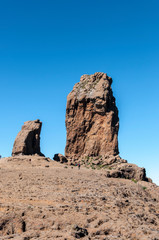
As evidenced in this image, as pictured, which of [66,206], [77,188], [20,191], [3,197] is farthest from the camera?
[77,188]

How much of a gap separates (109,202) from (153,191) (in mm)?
14296

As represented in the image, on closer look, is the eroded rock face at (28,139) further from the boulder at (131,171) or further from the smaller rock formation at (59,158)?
Result: the boulder at (131,171)

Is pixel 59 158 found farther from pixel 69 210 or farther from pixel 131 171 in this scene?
pixel 69 210

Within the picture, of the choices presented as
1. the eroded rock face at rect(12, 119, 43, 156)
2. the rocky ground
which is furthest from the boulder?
the eroded rock face at rect(12, 119, 43, 156)

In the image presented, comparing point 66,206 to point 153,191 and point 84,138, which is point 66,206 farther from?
point 84,138

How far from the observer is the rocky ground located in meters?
12.2

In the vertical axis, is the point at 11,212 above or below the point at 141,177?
below

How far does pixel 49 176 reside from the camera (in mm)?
25500

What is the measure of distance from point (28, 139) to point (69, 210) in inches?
1091

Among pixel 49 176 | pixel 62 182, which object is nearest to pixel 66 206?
pixel 62 182

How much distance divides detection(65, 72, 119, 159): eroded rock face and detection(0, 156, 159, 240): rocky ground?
18.6 metres

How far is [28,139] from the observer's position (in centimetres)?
4194

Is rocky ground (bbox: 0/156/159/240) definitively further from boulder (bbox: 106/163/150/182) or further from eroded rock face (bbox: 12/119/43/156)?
eroded rock face (bbox: 12/119/43/156)

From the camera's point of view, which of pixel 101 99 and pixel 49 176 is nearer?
pixel 49 176
